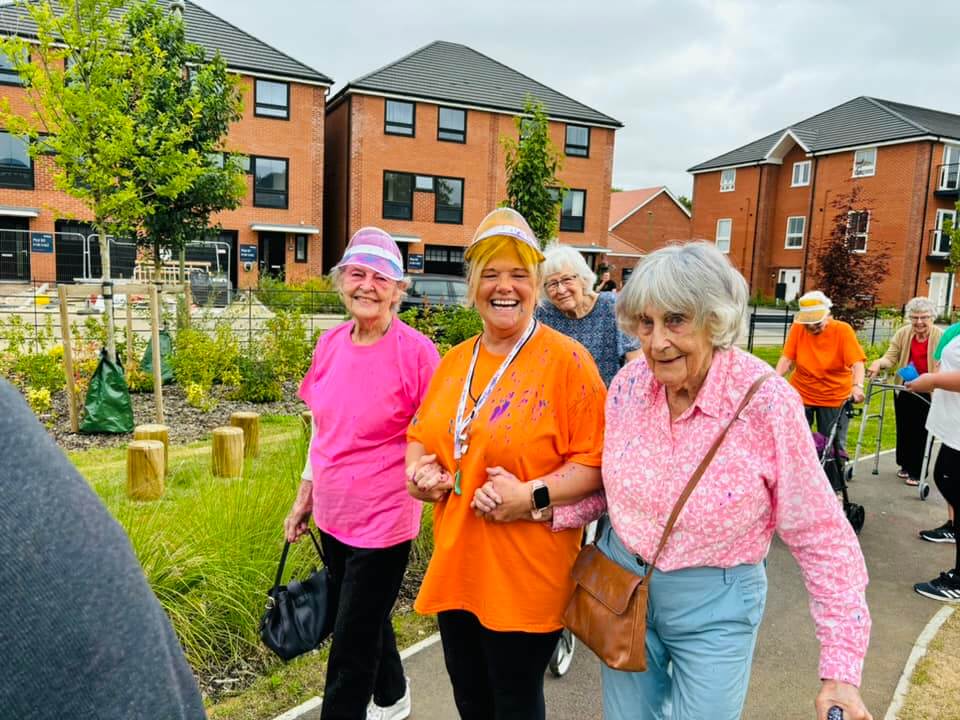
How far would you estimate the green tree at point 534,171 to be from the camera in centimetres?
925

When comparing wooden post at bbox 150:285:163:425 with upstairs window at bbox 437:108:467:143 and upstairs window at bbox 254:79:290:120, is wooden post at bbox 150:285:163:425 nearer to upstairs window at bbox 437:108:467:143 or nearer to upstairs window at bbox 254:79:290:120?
upstairs window at bbox 254:79:290:120

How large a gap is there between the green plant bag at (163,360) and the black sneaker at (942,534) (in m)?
8.88

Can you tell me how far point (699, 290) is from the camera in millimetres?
2031

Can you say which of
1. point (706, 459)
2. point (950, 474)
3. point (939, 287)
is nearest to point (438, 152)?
point (939, 287)

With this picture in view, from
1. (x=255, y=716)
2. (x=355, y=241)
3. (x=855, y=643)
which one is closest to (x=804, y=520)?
(x=855, y=643)

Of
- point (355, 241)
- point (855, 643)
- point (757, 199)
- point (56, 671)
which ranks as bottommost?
point (855, 643)

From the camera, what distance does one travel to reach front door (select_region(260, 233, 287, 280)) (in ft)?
104

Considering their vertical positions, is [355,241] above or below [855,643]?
above

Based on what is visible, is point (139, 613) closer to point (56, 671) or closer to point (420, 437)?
point (56, 671)

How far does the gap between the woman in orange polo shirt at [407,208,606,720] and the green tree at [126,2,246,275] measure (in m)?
9.21

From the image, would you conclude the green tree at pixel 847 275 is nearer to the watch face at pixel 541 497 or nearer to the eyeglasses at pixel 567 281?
the eyeglasses at pixel 567 281

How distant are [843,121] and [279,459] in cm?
4518

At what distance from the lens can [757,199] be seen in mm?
44781

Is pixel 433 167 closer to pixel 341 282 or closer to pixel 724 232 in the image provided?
pixel 724 232
